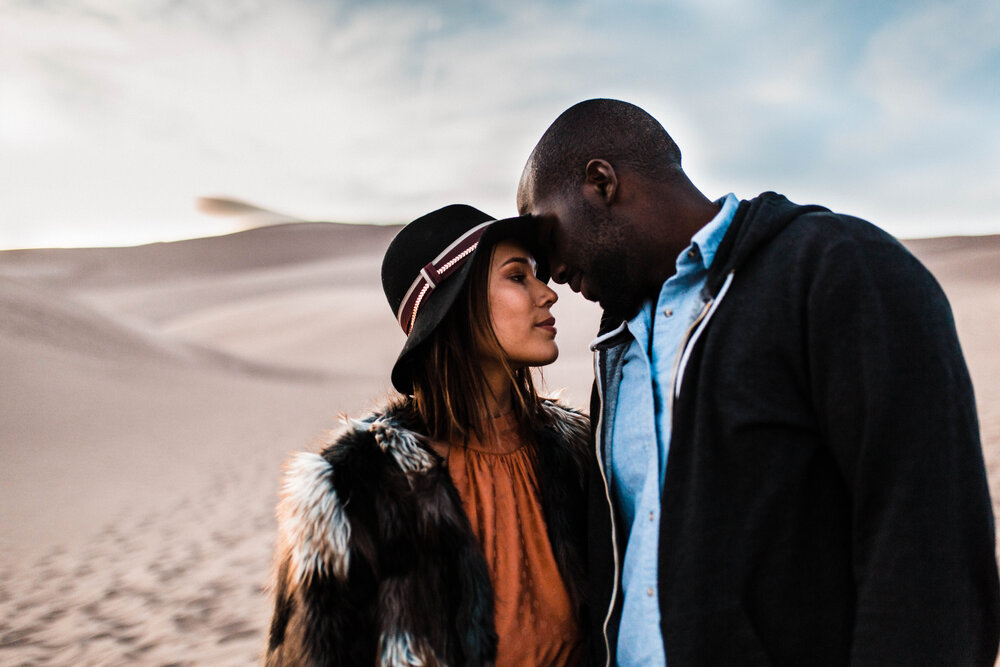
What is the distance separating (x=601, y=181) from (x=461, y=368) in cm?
88

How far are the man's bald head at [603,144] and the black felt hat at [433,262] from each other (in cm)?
21

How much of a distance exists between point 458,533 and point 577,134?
125cm

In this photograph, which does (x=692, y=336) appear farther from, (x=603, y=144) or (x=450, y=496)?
(x=450, y=496)

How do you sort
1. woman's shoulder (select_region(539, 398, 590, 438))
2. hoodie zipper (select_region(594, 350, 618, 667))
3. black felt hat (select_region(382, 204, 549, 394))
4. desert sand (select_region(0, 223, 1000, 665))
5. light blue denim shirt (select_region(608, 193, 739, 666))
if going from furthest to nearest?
desert sand (select_region(0, 223, 1000, 665)), woman's shoulder (select_region(539, 398, 590, 438)), black felt hat (select_region(382, 204, 549, 394)), hoodie zipper (select_region(594, 350, 618, 667)), light blue denim shirt (select_region(608, 193, 739, 666))

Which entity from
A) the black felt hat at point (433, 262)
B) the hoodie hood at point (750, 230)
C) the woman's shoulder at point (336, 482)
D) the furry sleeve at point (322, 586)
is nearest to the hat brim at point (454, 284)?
the black felt hat at point (433, 262)

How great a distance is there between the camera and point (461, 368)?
2.49 m

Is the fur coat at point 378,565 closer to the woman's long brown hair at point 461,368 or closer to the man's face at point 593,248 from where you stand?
the woman's long brown hair at point 461,368

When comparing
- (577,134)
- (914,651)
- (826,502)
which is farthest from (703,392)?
(577,134)

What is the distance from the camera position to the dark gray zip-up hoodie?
52.6 inches

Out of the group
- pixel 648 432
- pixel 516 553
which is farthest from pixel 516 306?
pixel 516 553

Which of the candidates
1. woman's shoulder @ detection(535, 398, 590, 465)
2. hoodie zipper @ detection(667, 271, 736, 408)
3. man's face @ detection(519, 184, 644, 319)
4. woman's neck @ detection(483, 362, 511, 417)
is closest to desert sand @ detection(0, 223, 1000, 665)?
woman's shoulder @ detection(535, 398, 590, 465)

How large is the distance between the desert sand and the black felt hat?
0.38 meters

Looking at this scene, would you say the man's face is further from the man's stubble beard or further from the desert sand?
the desert sand

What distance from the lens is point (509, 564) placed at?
2229 millimetres
